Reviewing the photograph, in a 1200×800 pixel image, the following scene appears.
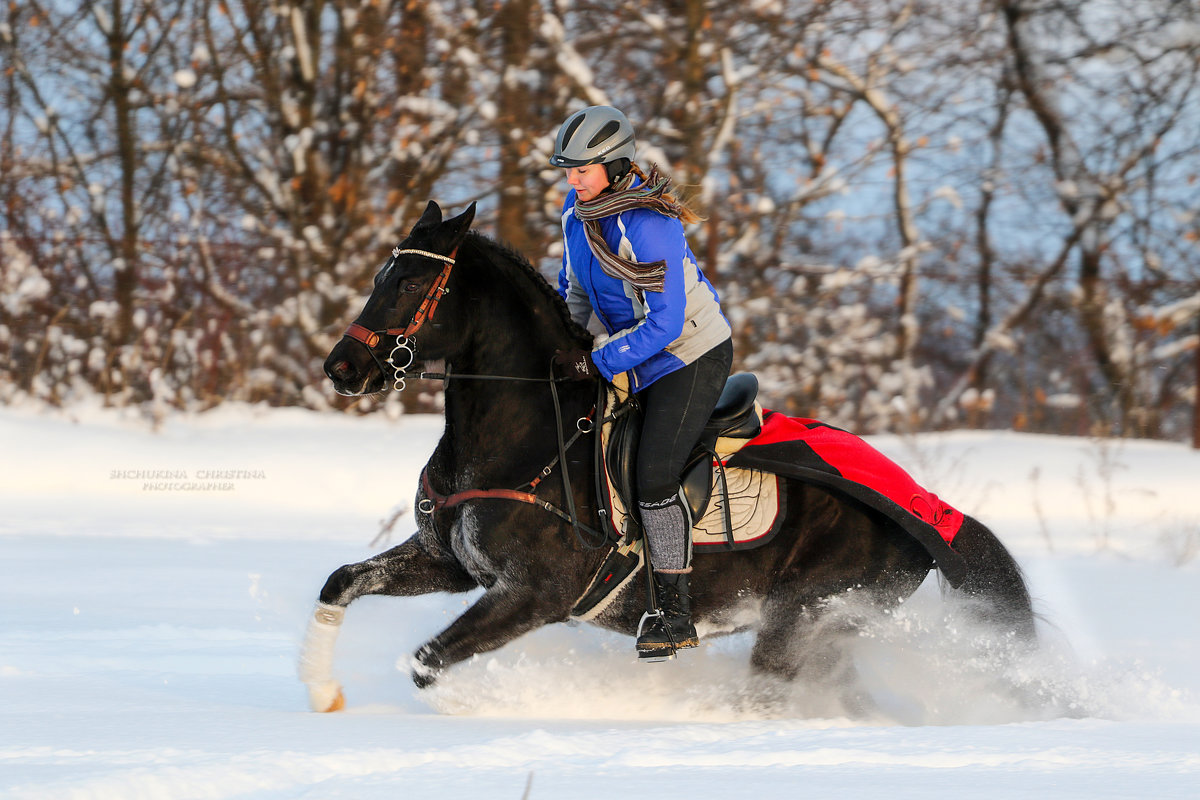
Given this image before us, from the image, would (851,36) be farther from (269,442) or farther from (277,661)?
(277,661)

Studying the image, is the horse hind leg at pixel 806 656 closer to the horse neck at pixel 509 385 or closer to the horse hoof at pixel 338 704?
the horse neck at pixel 509 385

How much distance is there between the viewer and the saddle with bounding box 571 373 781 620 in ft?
12.8

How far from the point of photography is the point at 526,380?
12.6 ft

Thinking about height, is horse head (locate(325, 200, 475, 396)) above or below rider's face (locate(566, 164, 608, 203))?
below

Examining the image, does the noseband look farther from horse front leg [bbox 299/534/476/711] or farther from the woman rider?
horse front leg [bbox 299/534/476/711]

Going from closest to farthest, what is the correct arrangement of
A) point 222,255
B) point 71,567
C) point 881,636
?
1. point 881,636
2. point 71,567
3. point 222,255

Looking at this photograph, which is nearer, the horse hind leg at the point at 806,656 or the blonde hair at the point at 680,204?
the blonde hair at the point at 680,204

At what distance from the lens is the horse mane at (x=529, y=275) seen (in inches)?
154

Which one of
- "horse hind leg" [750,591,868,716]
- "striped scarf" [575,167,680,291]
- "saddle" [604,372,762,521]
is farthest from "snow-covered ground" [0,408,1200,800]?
"striped scarf" [575,167,680,291]

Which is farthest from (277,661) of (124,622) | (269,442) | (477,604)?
(269,442)

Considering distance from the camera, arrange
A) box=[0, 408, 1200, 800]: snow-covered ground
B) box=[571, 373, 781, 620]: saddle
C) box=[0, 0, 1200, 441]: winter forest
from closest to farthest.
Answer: box=[0, 408, 1200, 800]: snow-covered ground → box=[571, 373, 781, 620]: saddle → box=[0, 0, 1200, 441]: winter forest

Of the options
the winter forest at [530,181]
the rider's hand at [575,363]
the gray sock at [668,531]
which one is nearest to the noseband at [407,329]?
the rider's hand at [575,363]

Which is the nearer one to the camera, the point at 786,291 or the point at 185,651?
the point at 185,651

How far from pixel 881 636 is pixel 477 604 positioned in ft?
5.12
